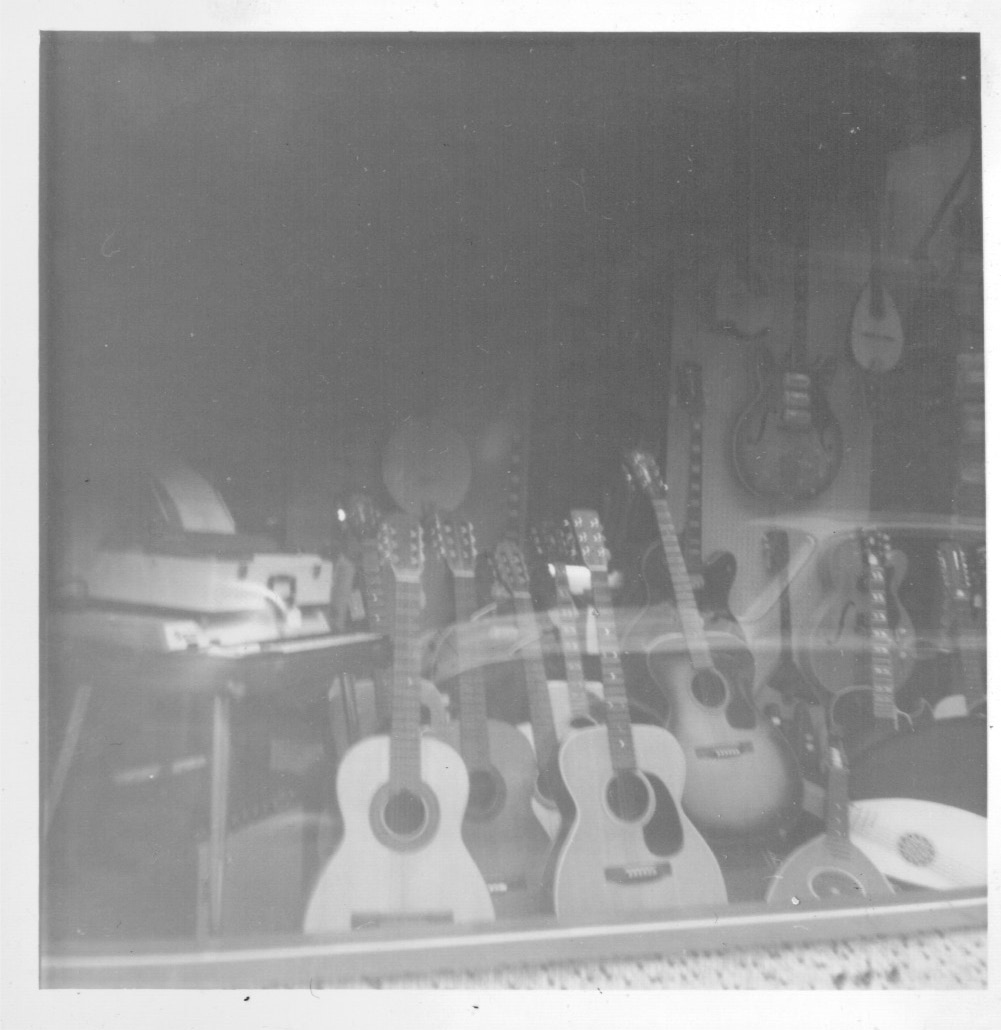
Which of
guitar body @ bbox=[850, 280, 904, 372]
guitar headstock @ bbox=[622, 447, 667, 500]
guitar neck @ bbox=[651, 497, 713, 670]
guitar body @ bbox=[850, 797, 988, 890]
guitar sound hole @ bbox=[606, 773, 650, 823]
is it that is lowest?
guitar body @ bbox=[850, 797, 988, 890]

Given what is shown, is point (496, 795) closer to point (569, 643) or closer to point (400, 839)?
point (400, 839)

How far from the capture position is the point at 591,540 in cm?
140

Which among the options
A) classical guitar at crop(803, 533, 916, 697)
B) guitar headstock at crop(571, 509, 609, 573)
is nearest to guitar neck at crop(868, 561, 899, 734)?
classical guitar at crop(803, 533, 916, 697)

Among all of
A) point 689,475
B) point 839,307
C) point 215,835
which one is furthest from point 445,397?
point 215,835

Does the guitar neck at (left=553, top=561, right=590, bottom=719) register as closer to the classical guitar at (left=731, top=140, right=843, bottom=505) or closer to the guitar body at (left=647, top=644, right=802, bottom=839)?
the guitar body at (left=647, top=644, right=802, bottom=839)

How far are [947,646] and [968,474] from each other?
279mm

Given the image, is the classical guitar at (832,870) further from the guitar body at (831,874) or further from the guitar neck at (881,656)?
the guitar neck at (881,656)

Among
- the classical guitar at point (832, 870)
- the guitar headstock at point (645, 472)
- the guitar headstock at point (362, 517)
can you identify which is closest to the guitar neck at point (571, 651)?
the guitar headstock at point (645, 472)

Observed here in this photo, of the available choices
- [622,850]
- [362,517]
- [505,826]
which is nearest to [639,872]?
[622,850]

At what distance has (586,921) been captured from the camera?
142 centimetres

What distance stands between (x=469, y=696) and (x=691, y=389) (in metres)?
0.61

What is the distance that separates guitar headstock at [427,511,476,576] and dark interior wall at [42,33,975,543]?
151 millimetres

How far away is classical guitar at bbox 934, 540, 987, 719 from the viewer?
140 cm

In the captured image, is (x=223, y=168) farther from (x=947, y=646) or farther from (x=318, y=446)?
(x=947, y=646)
